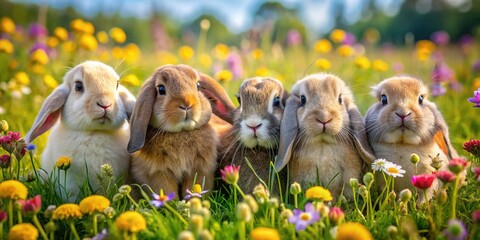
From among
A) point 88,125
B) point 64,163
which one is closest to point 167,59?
point 88,125

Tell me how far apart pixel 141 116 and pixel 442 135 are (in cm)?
220

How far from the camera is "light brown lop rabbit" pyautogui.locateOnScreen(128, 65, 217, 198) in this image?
3.64m

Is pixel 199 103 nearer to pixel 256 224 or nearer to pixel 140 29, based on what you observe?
pixel 256 224

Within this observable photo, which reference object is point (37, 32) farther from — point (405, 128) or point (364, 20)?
point (364, 20)

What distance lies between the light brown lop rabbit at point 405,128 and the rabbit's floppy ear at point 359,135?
4.9 inches

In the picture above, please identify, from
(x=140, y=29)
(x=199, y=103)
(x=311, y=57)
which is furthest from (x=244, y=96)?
(x=140, y=29)

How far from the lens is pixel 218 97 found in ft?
13.7

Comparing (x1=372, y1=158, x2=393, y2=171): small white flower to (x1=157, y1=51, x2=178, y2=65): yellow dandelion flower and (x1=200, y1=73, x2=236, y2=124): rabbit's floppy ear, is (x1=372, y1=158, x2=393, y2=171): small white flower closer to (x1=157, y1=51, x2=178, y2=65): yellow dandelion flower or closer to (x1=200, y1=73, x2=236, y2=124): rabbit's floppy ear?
(x1=200, y1=73, x2=236, y2=124): rabbit's floppy ear

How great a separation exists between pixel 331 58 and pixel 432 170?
601cm

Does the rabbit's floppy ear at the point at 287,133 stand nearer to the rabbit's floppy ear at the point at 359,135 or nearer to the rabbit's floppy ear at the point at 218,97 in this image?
the rabbit's floppy ear at the point at 359,135

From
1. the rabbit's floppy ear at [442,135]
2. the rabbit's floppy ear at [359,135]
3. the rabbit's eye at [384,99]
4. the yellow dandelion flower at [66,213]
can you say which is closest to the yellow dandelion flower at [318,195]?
the rabbit's floppy ear at [359,135]

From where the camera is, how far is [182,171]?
372 centimetres

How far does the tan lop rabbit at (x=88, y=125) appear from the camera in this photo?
3766mm

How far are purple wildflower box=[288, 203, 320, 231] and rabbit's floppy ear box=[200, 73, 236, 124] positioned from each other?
60.3 inches
